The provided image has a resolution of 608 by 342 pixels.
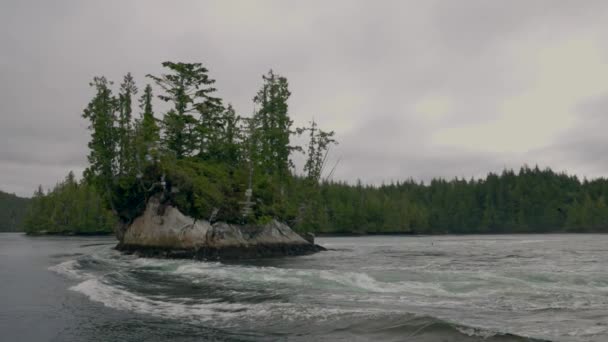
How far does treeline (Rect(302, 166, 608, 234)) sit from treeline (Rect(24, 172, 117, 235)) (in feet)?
191

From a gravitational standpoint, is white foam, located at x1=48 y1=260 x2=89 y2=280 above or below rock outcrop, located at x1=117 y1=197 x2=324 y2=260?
below

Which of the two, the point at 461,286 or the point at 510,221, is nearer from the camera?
the point at 461,286

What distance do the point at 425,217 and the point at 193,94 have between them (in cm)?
12703

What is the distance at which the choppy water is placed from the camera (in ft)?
39.7

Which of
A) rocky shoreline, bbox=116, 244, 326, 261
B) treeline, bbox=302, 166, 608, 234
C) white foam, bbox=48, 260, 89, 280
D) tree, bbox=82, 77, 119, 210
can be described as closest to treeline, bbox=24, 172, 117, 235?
treeline, bbox=302, 166, 608, 234

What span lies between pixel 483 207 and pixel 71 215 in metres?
137

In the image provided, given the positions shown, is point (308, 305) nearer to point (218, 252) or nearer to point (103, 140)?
point (218, 252)

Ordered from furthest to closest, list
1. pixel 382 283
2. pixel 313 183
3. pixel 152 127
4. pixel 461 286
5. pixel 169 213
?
pixel 313 183 → pixel 152 127 → pixel 169 213 → pixel 382 283 → pixel 461 286

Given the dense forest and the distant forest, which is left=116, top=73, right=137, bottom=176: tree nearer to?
the dense forest

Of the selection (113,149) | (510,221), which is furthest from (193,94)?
(510,221)

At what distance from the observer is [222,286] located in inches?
833

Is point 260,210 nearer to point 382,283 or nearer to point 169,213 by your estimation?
point 169,213

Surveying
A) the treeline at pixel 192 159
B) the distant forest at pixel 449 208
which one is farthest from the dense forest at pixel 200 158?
the distant forest at pixel 449 208

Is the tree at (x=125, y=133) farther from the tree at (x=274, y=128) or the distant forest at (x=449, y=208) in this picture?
the distant forest at (x=449, y=208)
